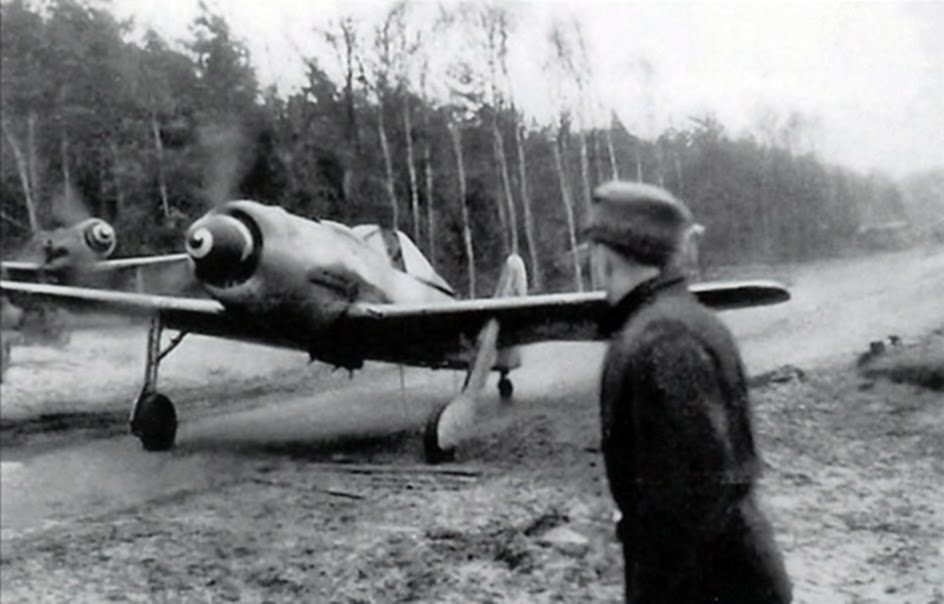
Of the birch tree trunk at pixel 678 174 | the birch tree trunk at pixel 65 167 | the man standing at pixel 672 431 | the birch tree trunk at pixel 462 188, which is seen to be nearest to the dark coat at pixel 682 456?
the man standing at pixel 672 431

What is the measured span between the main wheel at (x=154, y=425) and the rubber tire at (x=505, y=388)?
2.48 feet

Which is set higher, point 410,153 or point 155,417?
point 410,153

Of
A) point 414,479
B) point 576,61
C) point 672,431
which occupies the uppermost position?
point 576,61

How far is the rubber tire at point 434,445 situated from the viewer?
7.38 ft

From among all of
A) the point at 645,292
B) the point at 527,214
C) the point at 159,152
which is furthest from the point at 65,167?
the point at 645,292

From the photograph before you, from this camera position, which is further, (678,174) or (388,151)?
(388,151)

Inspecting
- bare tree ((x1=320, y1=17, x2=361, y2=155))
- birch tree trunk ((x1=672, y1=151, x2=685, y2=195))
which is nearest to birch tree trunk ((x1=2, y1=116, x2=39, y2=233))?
bare tree ((x1=320, y1=17, x2=361, y2=155))

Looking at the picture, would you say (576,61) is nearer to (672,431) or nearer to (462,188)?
(462,188)

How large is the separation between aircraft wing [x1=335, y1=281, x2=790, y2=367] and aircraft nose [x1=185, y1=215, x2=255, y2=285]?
0.98 feet

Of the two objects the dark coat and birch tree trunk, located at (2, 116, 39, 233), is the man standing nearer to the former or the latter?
the dark coat

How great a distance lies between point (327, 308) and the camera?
260 cm

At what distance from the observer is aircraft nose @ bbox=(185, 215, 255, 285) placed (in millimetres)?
2234

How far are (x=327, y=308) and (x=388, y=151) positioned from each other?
2.91 feet

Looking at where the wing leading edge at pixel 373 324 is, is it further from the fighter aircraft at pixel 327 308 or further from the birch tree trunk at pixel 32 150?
the birch tree trunk at pixel 32 150
